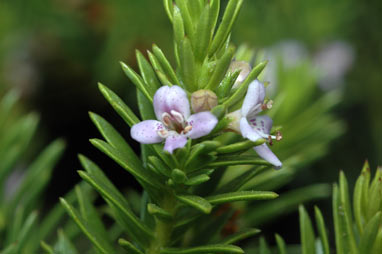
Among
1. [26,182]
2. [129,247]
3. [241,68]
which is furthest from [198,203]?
[26,182]

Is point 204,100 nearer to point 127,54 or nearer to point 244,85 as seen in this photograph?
point 244,85

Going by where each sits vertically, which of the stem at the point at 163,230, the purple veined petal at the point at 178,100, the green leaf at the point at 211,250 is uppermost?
the purple veined petal at the point at 178,100

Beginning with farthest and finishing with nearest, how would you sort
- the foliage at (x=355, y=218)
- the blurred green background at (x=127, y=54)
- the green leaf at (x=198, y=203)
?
the blurred green background at (x=127, y=54)
the foliage at (x=355, y=218)
the green leaf at (x=198, y=203)

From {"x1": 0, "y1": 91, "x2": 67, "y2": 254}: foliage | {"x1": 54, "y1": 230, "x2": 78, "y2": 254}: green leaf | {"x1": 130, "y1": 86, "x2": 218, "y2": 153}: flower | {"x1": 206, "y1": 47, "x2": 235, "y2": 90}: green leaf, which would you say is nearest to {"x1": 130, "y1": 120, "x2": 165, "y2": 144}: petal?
{"x1": 130, "y1": 86, "x2": 218, "y2": 153}: flower

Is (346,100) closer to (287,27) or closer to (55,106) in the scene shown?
(287,27)

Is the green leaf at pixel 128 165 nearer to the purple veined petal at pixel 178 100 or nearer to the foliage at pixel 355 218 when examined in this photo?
the purple veined petal at pixel 178 100

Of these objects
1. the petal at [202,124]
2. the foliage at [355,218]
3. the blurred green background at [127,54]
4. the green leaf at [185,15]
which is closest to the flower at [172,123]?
the petal at [202,124]
